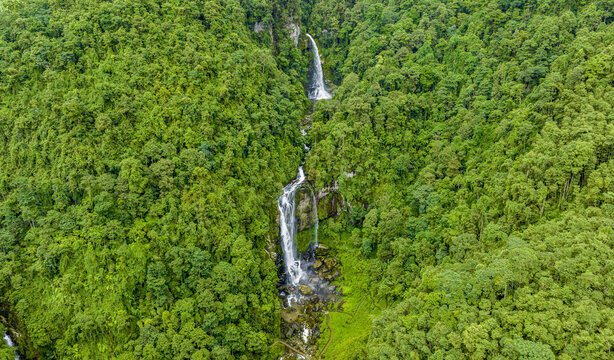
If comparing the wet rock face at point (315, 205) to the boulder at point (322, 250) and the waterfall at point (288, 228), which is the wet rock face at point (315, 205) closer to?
the waterfall at point (288, 228)

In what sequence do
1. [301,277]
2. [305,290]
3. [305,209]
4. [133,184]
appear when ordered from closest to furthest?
[133,184]
[305,290]
[301,277]
[305,209]

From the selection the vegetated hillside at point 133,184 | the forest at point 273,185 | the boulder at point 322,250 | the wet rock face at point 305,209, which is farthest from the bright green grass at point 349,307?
the vegetated hillside at point 133,184

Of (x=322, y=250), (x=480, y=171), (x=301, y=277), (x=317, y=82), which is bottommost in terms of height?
(x=301, y=277)

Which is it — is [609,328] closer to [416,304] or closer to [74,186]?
[416,304]

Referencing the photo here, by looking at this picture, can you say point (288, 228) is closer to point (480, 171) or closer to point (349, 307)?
point (349, 307)

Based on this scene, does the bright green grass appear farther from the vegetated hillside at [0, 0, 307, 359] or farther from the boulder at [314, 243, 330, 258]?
the vegetated hillside at [0, 0, 307, 359]

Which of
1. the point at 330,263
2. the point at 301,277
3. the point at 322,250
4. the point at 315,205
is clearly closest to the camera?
the point at 301,277

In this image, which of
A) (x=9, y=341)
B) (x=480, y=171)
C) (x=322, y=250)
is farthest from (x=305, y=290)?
(x=9, y=341)

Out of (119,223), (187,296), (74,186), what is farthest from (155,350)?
(74,186)
